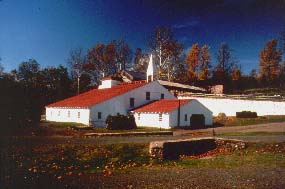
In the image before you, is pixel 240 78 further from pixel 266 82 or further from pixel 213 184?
pixel 213 184

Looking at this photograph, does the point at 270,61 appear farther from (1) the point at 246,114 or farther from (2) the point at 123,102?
(2) the point at 123,102

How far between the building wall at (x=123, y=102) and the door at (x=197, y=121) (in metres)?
9.36

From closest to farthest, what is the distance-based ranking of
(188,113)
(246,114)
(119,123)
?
(119,123) → (188,113) → (246,114)

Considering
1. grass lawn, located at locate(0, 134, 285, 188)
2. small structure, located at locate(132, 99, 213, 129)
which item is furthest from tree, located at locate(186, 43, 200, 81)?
grass lawn, located at locate(0, 134, 285, 188)

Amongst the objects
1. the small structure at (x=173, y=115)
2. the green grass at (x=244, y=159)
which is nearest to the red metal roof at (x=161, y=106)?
the small structure at (x=173, y=115)

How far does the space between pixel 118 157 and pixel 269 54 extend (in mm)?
45813

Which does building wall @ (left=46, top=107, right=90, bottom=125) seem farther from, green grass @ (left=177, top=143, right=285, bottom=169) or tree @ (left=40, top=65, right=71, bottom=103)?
green grass @ (left=177, top=143, right=285, bottom=169)

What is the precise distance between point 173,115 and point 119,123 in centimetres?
694

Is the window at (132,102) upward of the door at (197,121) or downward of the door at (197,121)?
upward

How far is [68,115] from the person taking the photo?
49.5 meters

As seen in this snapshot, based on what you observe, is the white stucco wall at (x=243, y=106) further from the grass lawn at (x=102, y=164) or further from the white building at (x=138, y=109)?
the grass lawn at (x=102, y=164)

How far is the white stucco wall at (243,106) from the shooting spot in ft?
158

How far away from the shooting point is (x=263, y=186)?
10.9 metres

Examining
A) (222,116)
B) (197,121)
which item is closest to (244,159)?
(197,121)
